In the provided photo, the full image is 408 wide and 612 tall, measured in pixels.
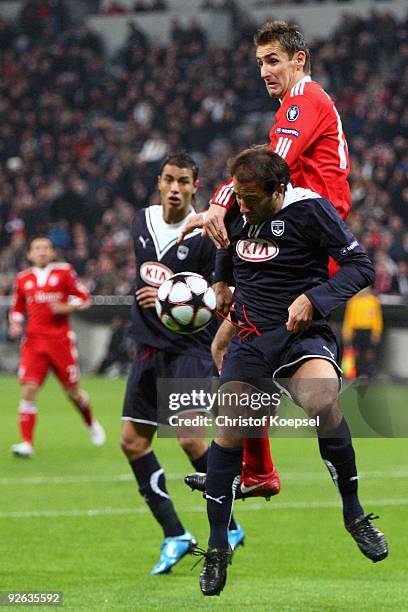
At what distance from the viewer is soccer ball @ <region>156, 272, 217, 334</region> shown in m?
6.48

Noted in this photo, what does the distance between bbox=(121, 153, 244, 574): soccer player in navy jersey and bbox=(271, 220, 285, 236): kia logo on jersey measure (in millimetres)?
1963

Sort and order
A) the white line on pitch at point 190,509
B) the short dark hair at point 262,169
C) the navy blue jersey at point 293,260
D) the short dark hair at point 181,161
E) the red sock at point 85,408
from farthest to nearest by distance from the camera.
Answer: the red sock at point 85,408 → the white line on pitch at point 190,509 → the short dark hair at point 181,161 → the navy blue jersey at point 293,260 → the short dark hair at point 262,169

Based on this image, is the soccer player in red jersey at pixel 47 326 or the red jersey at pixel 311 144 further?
the soccer player in red jersey at pixel 47 326

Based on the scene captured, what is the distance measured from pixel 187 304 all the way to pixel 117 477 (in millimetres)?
5766

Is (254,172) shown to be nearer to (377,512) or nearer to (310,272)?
(310,272)

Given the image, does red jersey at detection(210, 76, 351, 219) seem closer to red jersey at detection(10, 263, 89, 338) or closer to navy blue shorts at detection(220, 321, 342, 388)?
navy blue shorts at detection(220, 321, 342, 388)

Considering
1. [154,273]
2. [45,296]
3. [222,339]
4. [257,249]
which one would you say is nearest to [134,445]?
[154,273]

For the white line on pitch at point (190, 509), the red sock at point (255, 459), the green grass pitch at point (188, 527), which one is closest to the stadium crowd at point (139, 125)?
the green grass pitch at point (188, 527)

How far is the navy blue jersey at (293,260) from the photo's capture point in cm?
591

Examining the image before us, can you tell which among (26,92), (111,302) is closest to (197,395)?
(111,302)

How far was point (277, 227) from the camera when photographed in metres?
6.00

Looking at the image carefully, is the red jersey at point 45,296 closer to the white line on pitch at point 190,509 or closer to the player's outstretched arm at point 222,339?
the white line on pitch at point 190,509

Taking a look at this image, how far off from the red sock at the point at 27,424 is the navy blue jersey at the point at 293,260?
7237mm

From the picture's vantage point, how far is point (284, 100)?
641cm
